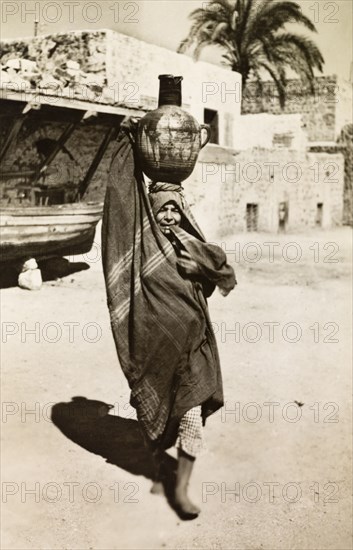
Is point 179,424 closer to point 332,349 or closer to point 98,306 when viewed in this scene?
point 332,349

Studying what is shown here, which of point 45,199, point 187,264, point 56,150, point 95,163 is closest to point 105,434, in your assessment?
point 187,264

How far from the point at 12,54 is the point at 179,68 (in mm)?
3770

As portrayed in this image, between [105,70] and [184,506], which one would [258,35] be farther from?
[184,506]

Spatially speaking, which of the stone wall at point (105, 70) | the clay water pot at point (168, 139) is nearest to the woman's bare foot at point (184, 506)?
the clay water pot at point (168, 139)

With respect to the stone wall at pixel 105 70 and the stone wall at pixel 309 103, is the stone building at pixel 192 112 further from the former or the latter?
the stone wall at pixel 309 103

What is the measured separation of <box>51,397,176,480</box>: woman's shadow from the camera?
425cm

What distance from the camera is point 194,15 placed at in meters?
17.5

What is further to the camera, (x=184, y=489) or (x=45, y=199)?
(x=45, y=199)

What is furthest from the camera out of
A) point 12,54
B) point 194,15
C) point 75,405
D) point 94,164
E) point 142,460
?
point 194,15

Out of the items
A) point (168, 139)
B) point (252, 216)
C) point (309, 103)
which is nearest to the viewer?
point (168, 139)

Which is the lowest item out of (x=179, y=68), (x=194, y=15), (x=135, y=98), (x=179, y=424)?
(x=179, y=424)

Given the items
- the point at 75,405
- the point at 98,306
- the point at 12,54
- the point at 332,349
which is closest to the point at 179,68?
the point at 12,54

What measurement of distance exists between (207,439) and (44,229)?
631cm

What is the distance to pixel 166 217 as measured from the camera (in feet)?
11.4
